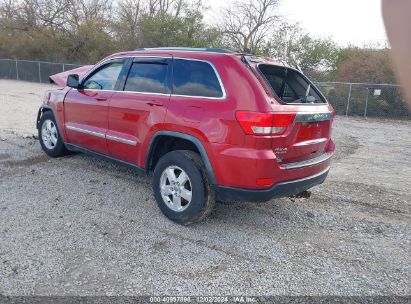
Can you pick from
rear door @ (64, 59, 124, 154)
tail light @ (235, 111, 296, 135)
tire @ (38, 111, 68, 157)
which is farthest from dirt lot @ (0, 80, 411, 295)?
tail light @ (235, 111, 296, 135)

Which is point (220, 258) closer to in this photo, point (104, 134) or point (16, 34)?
point (104, 134)

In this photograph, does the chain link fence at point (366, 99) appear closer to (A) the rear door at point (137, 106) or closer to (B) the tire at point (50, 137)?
(B) the tire at point (50, 137)

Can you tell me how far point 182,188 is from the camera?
3762 millimetres

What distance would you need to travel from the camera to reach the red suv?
332 centimetres

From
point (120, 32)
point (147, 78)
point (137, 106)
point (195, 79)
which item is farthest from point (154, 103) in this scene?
point (120, 32)

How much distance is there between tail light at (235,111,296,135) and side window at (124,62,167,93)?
1.13 m

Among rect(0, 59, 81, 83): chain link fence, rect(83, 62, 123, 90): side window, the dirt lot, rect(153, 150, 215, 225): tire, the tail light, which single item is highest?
rect(0, 59, 81, 83): chain link fence

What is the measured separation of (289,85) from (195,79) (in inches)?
41.5

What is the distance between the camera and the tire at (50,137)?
19.3 feet

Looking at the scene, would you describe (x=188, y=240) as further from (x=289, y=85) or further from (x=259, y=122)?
(x=289, y=85)

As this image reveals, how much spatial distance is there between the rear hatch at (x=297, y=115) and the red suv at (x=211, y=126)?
0.04 ft

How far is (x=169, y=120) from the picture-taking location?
378 centimetres

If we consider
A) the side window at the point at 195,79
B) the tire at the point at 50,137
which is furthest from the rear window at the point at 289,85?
the tire at the point at 50,137

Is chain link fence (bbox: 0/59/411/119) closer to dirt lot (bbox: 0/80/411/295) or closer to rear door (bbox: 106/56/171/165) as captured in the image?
dirt lot (bbox: 0/80/411/295)
